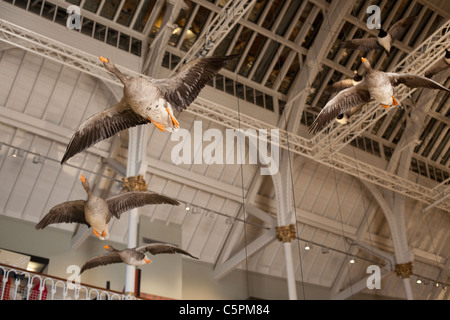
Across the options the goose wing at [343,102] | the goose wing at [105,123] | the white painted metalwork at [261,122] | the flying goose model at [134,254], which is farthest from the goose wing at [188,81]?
the white painted metalwork at [261,122]

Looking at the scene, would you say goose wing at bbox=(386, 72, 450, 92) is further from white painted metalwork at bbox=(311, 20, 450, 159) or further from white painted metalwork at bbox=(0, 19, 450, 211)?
white painted metalwork at bbox=(0, 19, 450, 211)

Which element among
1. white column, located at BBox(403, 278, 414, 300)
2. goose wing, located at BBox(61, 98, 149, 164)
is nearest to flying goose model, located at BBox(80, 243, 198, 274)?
goose wing, located at BBox(61, 98, 149, 164)

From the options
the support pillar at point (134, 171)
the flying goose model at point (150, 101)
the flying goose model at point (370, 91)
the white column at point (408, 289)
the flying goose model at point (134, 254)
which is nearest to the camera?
the flying goose model at point (150, 101)

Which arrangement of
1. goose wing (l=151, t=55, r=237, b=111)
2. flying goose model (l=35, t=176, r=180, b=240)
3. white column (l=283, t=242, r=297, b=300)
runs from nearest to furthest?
goose wing (l=151, t=55, r=237, b=111) → flying goose model (l=35, t=176, r=180, b=240) → white column (l=283, t=242, r=297, b=300)

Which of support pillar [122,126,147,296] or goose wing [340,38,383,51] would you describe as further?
support pillar [122,126,147,296]

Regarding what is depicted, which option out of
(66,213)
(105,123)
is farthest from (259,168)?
(105,123)

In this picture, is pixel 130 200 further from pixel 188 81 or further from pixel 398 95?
pixel 398 95

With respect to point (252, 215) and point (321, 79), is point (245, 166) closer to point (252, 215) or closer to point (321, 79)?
point (252, 215)

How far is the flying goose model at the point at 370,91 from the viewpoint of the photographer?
690 cm

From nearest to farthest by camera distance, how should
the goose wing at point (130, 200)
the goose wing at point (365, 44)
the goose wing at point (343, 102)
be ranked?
the goose wing at point (343, 102) < the goose wing at point (130, 200) < the goose wing at point (365, 44)

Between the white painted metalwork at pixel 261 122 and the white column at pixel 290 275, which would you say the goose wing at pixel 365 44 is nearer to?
the white painted metalwork at pixel 261 122

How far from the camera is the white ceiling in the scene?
1409 cm

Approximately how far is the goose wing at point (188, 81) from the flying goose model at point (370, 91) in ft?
6.04

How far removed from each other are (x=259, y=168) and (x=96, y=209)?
1007 centimetres
